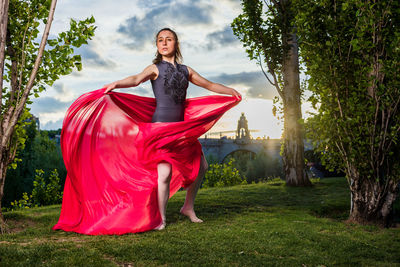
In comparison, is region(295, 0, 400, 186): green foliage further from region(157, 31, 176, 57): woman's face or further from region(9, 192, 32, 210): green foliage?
region(9, 192, 32, 210): green foliage

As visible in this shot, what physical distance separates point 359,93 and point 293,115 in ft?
16.3

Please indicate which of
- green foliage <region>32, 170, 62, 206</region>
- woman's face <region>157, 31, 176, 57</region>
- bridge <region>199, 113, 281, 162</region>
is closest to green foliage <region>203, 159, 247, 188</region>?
green foliage <region>32, 170, 62, 206</region>

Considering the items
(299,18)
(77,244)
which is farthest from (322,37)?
(77,244)

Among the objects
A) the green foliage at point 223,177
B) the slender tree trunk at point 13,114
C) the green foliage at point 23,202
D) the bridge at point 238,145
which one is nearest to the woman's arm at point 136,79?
the slender tree trunk at point 13,114

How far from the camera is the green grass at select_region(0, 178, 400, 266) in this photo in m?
3.56

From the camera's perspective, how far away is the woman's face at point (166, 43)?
16.6 ft

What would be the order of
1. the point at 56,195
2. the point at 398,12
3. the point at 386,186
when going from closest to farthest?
1. the point at 398,12
2. the point at 386,186
3. the point at 56,195

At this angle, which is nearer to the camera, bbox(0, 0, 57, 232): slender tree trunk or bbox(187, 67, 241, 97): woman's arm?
bbox(0, 0, 57, 232): slender tree trunk

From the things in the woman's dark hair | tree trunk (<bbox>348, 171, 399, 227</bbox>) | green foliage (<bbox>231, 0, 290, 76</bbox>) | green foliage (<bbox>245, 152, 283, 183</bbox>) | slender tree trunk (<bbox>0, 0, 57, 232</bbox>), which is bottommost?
green foliage (<bbox>245, 152, 283, 183</bbox>)

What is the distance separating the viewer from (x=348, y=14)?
5207 millimetres

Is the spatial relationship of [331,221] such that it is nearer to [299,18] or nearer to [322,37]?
[322,37]

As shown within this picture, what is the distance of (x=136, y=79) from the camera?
4.79 m

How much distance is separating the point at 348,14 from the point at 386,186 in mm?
2610

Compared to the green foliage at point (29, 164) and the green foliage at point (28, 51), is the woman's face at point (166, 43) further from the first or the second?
the green foliage at point (29, 164)
